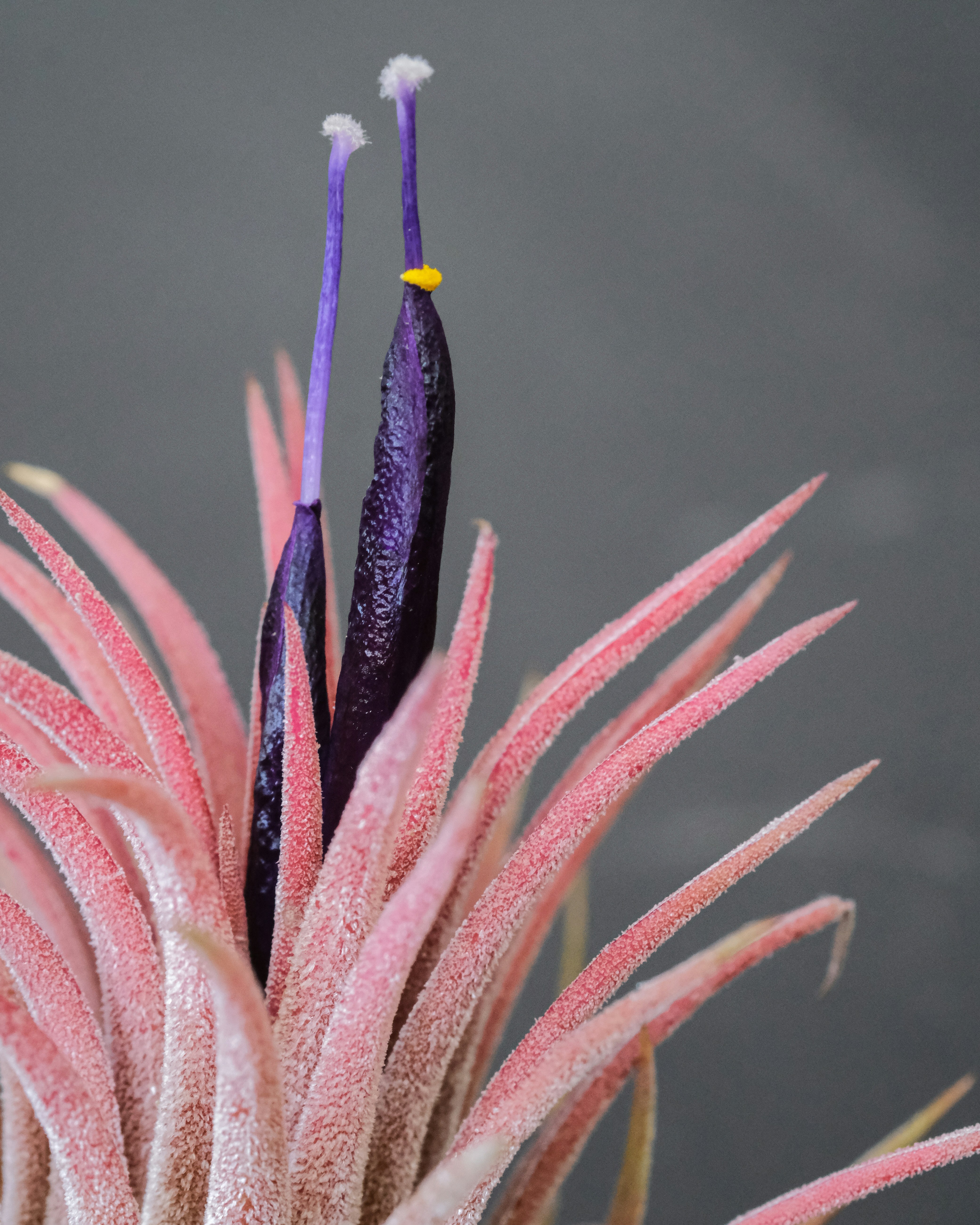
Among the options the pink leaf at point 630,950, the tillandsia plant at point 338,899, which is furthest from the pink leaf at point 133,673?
the pink leaf at point 630,950

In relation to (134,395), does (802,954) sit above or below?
below

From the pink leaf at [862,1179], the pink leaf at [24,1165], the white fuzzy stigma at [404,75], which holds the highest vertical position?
the white fuzzy stigma at [404,75]

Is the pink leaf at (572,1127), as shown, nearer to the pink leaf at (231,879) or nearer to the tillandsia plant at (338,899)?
the tillandsia plant at (338,899)

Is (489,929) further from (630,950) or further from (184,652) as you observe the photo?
(184,652)

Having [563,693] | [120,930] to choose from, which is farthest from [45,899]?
[563,693]

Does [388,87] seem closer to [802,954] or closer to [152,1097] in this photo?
[152,1097]

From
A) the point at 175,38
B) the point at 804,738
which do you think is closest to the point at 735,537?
the point at 804,738
